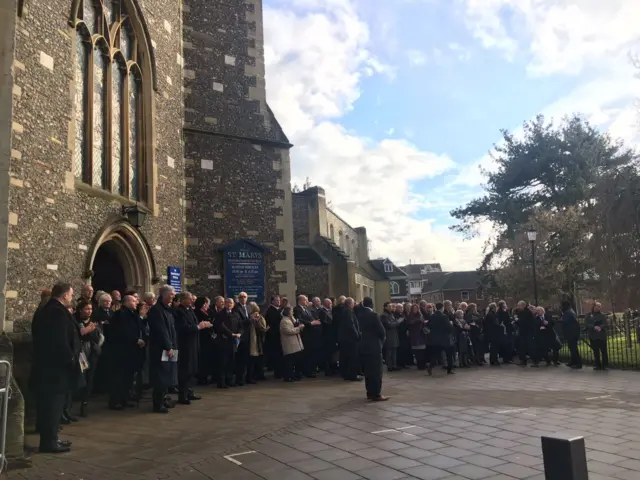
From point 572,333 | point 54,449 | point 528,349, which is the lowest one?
point 54,449

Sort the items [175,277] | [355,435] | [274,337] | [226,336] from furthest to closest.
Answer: [175,277], [274,337], [226,336], [355,435]

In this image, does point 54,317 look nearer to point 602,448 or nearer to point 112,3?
point 602,448

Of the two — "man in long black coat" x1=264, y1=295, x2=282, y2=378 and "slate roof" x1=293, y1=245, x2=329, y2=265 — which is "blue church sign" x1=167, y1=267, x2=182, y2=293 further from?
"slate roof" x1=293, y1=245, x2=329, y2=265

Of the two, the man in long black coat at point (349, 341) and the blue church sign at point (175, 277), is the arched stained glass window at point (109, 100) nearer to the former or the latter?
the blue church sign at point (175, 277)

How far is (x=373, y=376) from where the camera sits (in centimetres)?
907

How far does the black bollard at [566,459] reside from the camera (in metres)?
3.03

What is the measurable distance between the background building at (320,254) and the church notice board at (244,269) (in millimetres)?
11292

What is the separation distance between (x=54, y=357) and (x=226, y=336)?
442 cm

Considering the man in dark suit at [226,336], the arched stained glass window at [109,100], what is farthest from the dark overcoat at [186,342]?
the arched stained glass window at [109,100]

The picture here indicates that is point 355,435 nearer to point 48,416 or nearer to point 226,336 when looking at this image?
point 48,416

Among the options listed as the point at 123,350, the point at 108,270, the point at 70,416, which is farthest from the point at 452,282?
the point at 70,416

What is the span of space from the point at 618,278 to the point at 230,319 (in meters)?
11.1

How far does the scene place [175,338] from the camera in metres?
8.53

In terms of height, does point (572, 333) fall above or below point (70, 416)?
above
